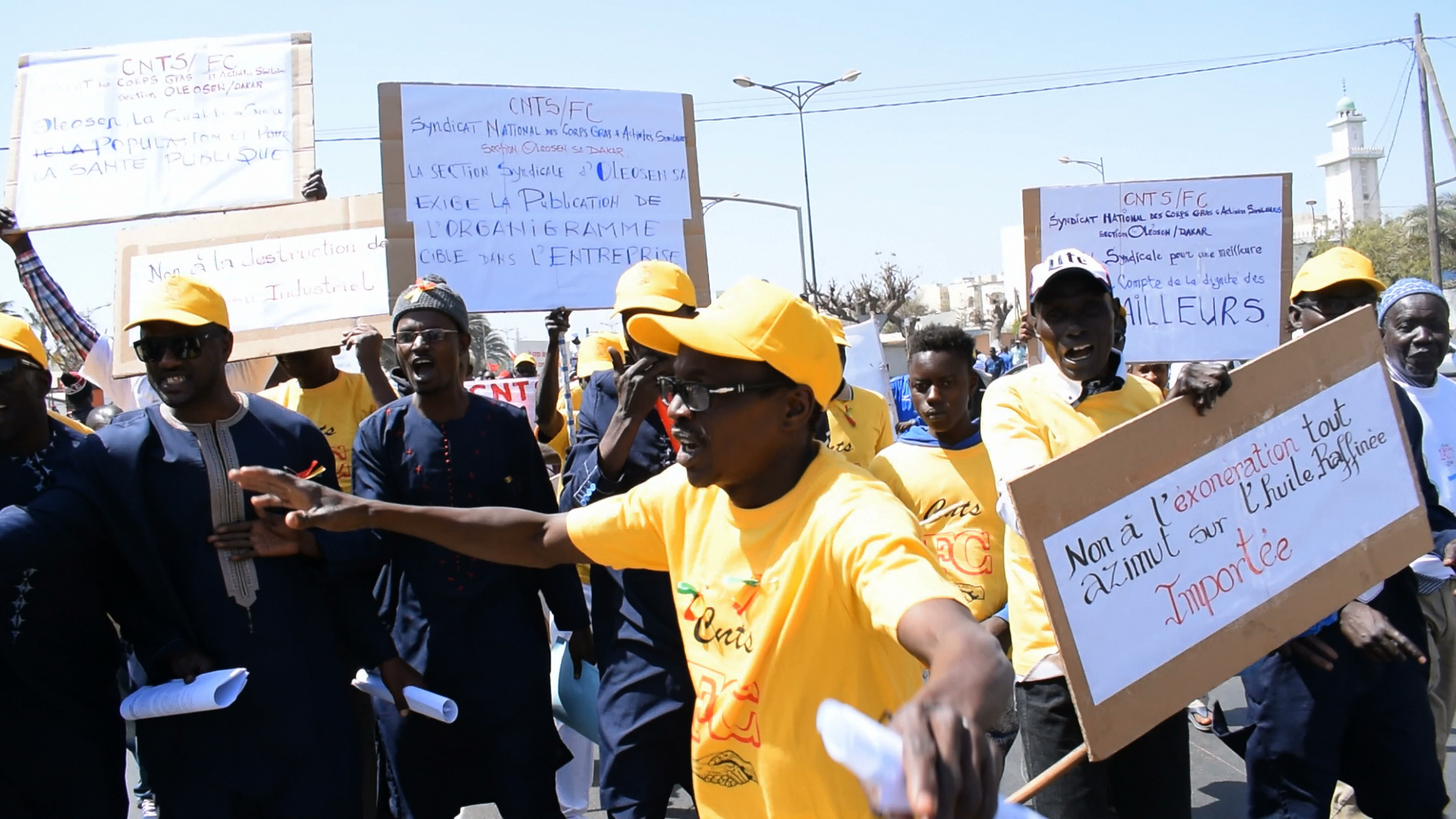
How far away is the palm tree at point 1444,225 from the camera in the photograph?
155 feet

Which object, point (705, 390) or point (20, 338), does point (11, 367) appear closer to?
point (20, 338)

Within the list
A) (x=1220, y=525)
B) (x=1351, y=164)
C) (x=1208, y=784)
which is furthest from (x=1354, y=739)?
(x=1351, y=164)

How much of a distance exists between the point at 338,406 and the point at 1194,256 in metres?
4.14

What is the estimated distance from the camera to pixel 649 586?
351cm

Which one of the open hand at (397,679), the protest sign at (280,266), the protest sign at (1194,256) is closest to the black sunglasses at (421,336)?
the open hand at (397,679)

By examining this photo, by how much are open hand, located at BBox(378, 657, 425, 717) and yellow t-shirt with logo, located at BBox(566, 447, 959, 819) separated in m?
1.34

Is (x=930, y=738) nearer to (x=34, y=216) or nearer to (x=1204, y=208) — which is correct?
(x=1204, y=208)

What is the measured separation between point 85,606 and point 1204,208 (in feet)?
16.7

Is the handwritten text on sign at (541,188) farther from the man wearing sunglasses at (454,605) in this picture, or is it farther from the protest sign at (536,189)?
the man wearing sunglasses at (454,605)

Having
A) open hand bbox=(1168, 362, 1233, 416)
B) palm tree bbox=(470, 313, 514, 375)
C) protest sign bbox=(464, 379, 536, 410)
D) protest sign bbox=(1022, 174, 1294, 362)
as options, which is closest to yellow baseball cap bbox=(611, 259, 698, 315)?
open hand bbox=(1168, 362, 1233, 416)

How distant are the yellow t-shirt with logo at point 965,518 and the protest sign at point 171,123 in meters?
3.35

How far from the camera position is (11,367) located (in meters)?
3.18

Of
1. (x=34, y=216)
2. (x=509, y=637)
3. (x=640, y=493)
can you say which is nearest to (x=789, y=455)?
(x=640, y=493)

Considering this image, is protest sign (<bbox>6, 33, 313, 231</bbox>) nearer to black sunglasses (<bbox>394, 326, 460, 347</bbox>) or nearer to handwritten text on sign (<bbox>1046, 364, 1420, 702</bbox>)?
black sunglasses (<bbox>394, 326, 460, 347</bbox>)
